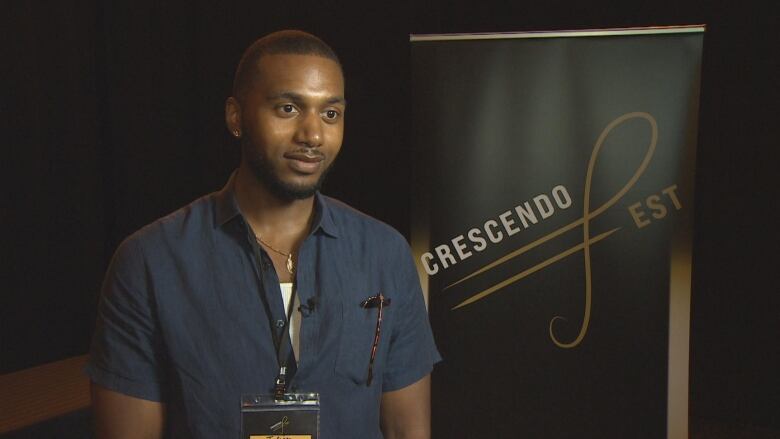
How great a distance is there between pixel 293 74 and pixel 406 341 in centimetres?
57

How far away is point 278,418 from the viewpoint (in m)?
1.32

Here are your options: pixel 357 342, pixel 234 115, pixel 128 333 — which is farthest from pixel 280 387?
pixel 234 115

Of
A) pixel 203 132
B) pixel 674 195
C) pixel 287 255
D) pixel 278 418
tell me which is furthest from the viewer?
pixel 203 132

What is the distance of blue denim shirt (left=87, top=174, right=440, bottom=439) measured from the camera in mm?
1323

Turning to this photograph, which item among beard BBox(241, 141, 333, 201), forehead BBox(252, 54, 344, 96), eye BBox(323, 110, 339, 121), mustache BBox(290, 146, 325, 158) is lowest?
beard BBox(241, 141, 333, 201)

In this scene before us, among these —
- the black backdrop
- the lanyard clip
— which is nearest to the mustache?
the lanyard clip

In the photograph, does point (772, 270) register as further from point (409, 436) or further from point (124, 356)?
point (124, 356)

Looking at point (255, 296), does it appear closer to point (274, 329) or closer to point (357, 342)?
point (274, 329)

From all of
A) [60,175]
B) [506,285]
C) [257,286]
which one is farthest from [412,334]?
[60,175]

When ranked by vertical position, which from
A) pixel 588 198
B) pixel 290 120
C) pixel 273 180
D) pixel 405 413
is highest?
pixel 290 120

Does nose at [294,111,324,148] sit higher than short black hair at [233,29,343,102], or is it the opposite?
short black hair at [233,29,343,102]

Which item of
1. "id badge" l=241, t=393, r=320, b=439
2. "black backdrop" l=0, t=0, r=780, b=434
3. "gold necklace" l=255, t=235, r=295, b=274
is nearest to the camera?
"id badge" l=241, t=393, r=320, b=439

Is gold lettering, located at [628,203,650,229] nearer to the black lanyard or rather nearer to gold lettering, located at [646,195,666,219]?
gold lettering, located at [646,195,666,219]

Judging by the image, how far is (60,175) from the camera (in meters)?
3.26
